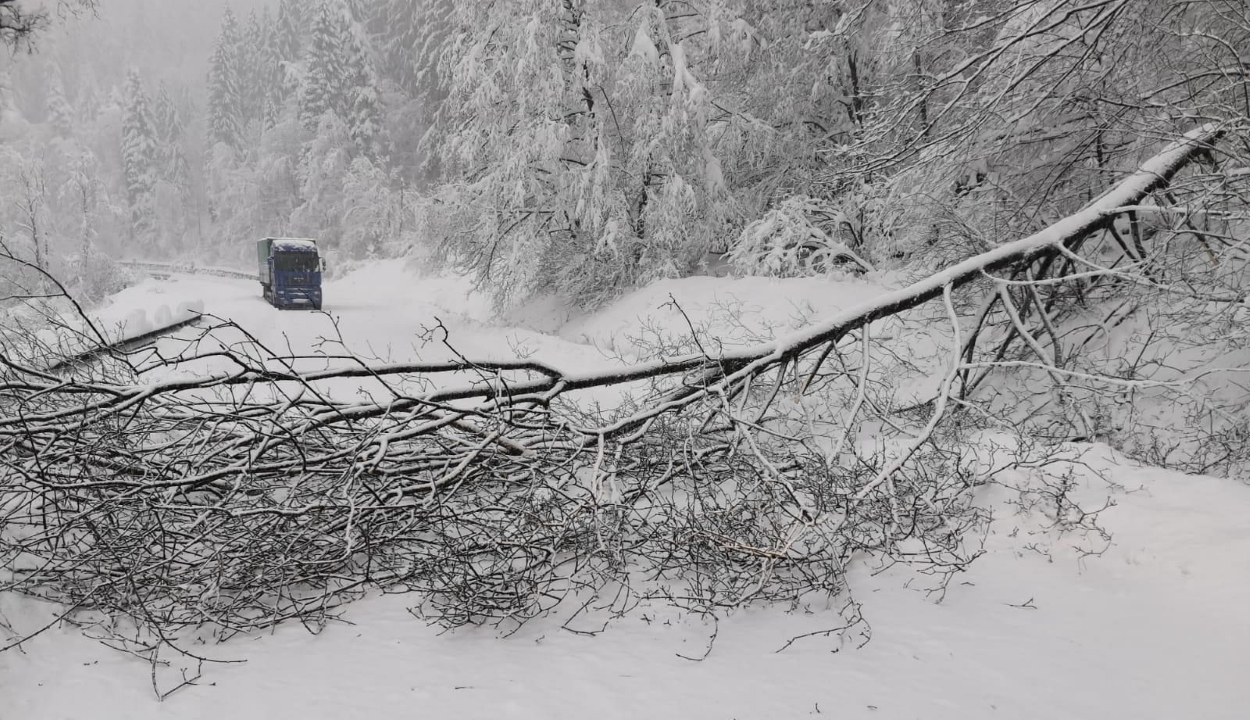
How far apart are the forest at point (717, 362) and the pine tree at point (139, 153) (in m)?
57.4

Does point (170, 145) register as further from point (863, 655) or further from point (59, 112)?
point (863, 655)

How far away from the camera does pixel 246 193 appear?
5234cm

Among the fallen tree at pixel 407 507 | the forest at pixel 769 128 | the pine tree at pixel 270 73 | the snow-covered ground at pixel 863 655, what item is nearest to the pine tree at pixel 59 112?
the pine tree at pixel 270 73

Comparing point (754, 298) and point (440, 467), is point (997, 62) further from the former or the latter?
point (440, 467)

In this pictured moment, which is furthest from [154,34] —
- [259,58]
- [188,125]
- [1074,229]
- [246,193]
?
[1074,229]

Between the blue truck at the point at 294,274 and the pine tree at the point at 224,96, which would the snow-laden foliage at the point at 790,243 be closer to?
the blue truck at the point at 294,274

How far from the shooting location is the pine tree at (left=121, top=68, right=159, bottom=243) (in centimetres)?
6181

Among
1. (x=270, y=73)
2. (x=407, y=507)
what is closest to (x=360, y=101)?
(x=270, y=73)

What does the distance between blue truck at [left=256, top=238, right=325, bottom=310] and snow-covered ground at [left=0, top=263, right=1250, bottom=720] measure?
21.8 m

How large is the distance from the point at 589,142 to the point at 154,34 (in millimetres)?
105269

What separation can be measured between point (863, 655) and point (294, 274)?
24.7m

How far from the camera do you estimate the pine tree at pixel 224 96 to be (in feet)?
202

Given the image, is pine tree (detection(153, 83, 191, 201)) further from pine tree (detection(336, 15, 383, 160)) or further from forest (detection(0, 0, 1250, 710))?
forest (detection(0, 0, 1250, 710))

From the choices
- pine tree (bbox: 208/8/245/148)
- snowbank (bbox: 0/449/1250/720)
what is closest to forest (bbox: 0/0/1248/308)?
snowbank (bbox: 0/449/1250/720)
